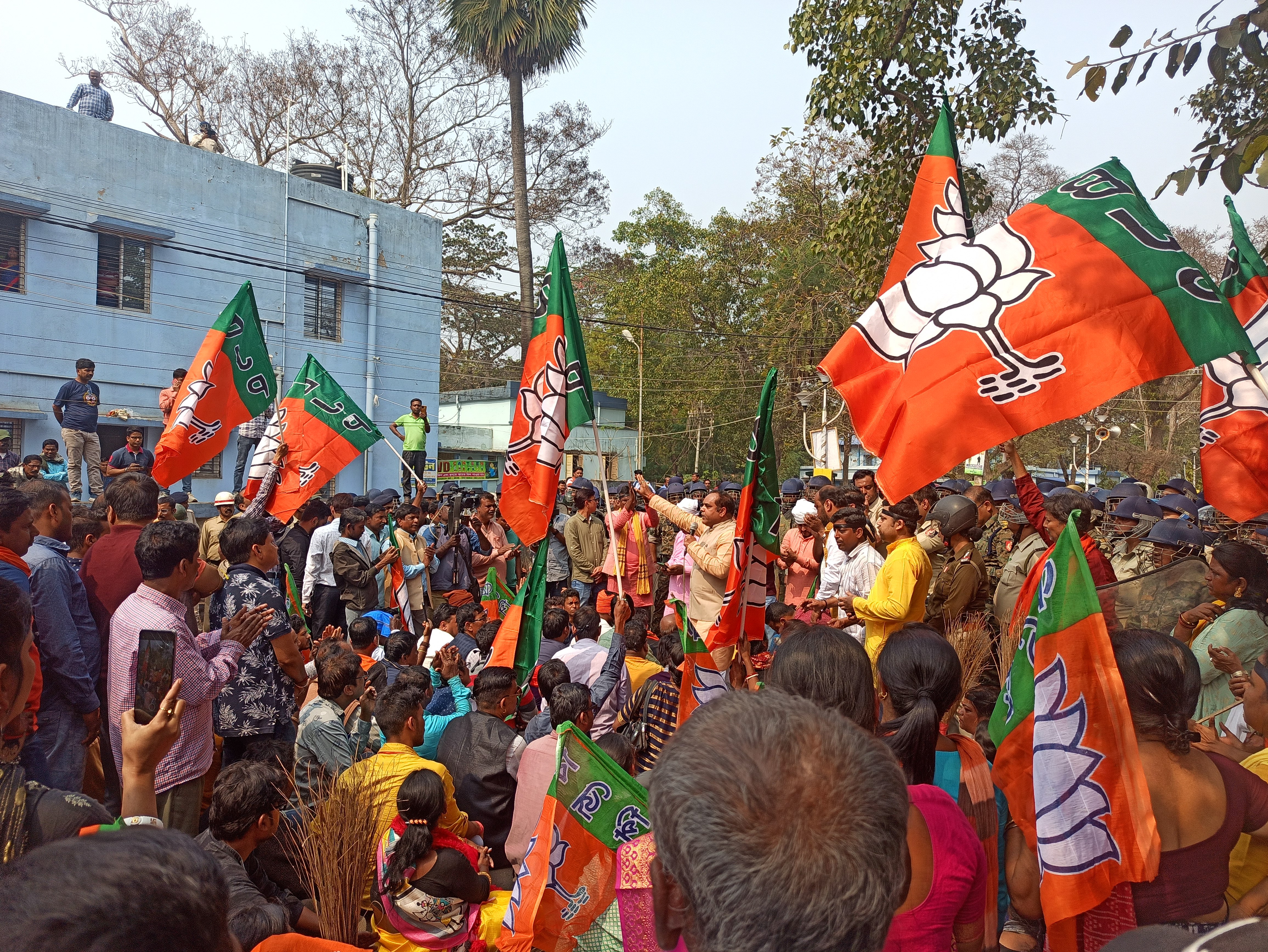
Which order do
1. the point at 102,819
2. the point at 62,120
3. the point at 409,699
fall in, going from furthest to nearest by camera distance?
the point at 62,120, the point at 409,699, the point at 102,819

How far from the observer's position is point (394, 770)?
3879 mm

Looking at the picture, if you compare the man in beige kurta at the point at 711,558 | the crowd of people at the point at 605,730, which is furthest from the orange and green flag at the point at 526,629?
the man in beige kurta at the point at 711,558

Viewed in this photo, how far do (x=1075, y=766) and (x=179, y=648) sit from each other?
3114mm

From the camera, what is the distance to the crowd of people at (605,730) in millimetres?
1244

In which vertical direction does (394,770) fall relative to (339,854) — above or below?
above

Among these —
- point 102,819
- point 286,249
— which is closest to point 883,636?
point 102,819

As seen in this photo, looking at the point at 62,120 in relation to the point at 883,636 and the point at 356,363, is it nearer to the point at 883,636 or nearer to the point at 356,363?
the point at 356,363

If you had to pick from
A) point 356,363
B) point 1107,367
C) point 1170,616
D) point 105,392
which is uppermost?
point 356,363

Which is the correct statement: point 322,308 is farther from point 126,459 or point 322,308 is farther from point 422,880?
point 422,880

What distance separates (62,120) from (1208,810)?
55.6 ft

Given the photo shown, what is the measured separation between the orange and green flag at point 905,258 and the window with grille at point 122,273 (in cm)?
1455

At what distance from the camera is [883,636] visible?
5109 millimetres

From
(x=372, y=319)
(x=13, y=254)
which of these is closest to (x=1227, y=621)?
(x=13, y=254)

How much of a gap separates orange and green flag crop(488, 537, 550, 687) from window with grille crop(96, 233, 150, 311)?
12875 millimetres
